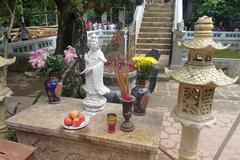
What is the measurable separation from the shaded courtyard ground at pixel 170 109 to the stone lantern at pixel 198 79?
324mm

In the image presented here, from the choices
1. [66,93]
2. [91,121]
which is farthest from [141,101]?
[66,93]

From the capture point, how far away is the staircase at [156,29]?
8592 mm

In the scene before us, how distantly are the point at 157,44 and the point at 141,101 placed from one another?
6.37m

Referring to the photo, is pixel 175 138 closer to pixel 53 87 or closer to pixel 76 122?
pixel 76 122

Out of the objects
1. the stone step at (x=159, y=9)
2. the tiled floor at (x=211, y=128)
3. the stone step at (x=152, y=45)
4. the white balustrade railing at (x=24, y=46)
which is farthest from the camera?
the stone step at (x=159, y=9)

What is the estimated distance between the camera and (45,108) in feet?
9.50

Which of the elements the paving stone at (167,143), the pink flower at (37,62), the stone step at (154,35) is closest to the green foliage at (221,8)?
the stone step at (154,35)

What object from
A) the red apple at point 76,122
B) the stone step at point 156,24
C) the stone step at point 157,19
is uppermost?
the stone step at point 157,19

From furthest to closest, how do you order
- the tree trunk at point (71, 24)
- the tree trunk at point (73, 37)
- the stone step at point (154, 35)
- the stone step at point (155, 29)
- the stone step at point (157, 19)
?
the stone step at point (157, 19) < the stone step at point (155, 29) < the stone step at point (154, 35) < the tree trunk at point (71, 24) < the tree trunk at point (73, 37)

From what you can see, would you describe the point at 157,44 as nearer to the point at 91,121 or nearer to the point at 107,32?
the point at 107,32

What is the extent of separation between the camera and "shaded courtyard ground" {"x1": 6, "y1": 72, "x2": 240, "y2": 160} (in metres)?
3.22

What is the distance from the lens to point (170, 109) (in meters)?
4.71

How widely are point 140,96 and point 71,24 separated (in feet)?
9.74

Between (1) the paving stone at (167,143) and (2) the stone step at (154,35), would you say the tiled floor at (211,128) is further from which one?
(2) the stone step at (154,35)
